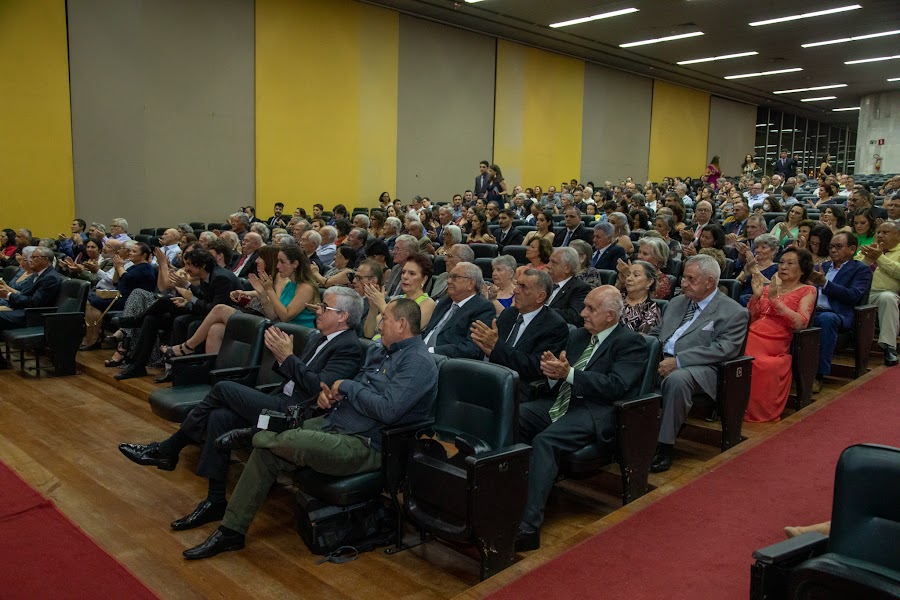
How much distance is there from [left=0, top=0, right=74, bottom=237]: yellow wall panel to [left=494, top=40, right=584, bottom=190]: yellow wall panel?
8510 mm

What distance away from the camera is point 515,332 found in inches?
134

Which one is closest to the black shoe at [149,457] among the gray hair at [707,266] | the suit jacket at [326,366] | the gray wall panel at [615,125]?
the suit jacket at [326,366]

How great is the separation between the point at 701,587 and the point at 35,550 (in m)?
2.43

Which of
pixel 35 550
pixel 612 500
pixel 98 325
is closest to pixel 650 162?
pixel 98 325

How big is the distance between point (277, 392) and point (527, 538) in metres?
1.37

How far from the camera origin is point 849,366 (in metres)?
4.59

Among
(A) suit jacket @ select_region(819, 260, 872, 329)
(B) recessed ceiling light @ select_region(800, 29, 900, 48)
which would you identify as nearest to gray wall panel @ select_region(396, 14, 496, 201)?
(B) recessed ceiling light @ select_region(800, 29, 900, 48)

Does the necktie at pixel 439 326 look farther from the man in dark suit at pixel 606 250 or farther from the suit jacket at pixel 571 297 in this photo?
the man in dark suit at pixel 606 250

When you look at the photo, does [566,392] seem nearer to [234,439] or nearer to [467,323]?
[467,323]

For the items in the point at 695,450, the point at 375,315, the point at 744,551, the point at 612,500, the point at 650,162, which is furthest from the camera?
the point at 650,162

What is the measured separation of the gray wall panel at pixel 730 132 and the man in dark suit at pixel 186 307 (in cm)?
1991

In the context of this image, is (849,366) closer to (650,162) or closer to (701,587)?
(701,587)

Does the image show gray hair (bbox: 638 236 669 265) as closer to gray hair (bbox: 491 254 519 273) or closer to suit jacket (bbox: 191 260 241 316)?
gray hair (bbox: 491 254 519 273)

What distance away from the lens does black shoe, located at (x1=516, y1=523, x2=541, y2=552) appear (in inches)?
105
